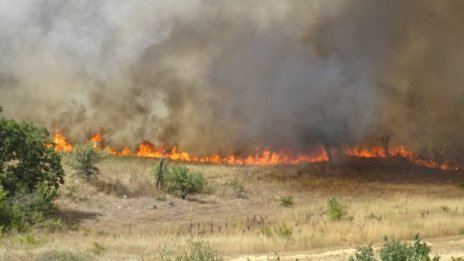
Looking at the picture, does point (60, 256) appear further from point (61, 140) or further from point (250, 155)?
point (250, 155)

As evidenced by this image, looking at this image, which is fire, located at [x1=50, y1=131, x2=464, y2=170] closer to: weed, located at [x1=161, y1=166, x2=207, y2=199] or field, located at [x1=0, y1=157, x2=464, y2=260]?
field, located at [x1=0, y1=157, x2=464, y2=260]

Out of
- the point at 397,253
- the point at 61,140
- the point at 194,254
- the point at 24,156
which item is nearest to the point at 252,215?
the point at 24,156

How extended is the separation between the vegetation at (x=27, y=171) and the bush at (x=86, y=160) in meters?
5.77

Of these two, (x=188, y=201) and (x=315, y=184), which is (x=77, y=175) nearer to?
(x=188, y=201)

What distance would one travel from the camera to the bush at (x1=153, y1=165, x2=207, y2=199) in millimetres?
33062

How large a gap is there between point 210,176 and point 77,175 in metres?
12.5

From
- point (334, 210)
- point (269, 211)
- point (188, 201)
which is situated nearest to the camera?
point (334, 210)

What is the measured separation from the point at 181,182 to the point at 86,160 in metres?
6.34

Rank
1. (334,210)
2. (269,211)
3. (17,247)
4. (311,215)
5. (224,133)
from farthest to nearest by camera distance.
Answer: (224,133)
(269,211)
(311,215)
(334,210)
(17,247)

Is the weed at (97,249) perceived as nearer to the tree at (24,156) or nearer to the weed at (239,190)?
the tree at (24,156)

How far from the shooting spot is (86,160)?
31375mm

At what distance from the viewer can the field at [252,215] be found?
1588 centimetres

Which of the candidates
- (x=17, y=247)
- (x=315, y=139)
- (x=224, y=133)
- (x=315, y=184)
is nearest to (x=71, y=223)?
(x=17, y=247)

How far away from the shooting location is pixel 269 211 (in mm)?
28891
